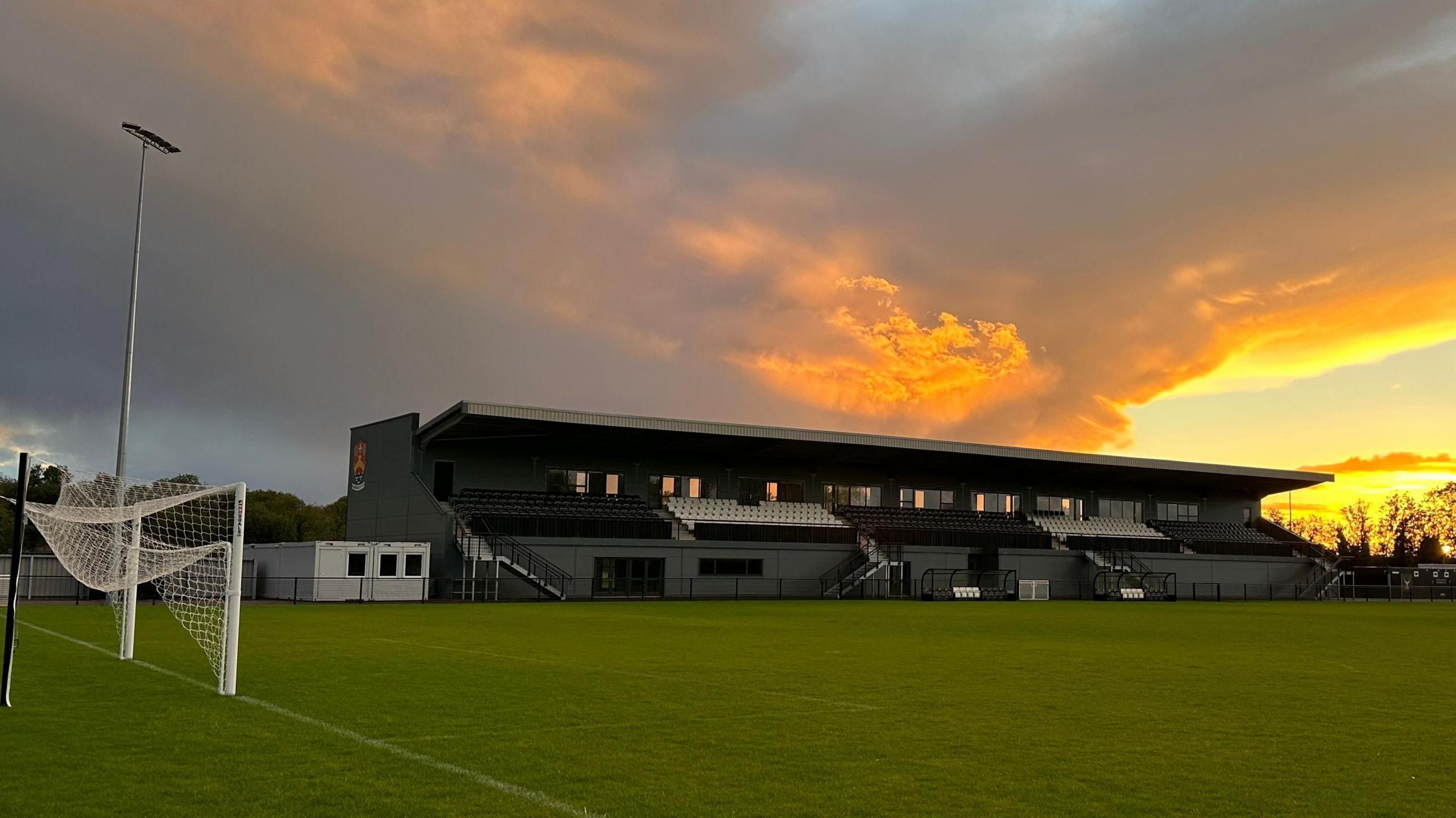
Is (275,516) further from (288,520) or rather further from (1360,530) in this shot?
(1360,530)

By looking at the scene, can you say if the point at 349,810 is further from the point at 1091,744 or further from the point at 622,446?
the point at 622,446

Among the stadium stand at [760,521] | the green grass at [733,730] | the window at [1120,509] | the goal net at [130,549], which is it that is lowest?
the green grass at [733,730]

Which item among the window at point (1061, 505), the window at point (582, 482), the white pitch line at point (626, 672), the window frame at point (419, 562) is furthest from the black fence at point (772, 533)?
the white pitch line at point (626, 672)

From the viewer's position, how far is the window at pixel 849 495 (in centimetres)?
6712

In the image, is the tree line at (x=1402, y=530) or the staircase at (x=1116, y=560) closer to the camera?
the staircase at (x=1116, y=560)

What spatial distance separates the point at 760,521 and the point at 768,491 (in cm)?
409

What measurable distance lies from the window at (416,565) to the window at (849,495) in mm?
25221

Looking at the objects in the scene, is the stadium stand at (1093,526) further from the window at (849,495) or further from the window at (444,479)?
the window at (444,479)

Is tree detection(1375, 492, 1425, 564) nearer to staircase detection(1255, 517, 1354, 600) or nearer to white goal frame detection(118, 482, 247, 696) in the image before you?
staircase detection(1255, 517, 1354, 600)

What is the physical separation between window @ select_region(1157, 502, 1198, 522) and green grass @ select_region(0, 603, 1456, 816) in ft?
198

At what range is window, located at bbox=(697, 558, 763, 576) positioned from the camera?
184 ft

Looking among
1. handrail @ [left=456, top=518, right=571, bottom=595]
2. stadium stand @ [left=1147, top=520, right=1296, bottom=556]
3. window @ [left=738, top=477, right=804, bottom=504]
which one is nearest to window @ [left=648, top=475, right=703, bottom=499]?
window @ [left=738, top=477, right=804, bottom=504]

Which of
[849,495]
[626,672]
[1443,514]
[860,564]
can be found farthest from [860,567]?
[1443,514]

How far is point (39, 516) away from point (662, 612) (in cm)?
2303
